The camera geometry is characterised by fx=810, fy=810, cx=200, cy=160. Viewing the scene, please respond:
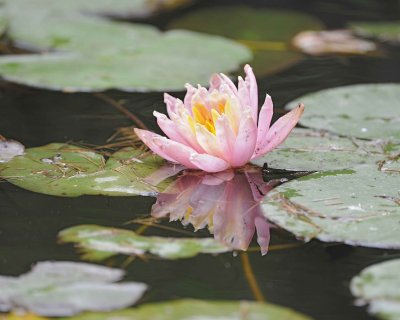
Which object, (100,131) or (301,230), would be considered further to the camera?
(100,131)

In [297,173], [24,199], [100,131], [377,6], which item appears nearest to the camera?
[24,199]

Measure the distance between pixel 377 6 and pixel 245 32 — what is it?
96 cm

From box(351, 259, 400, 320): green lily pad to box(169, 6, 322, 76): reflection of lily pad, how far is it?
1.66 m

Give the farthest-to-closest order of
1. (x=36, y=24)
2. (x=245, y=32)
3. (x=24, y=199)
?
(x=245, y=32)
(x=36, y=24)
(x=24, y=199)

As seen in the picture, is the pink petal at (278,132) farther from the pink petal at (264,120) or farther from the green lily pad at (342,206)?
the green lily pad at (342,206)

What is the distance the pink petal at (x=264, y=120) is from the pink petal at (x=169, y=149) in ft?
0.59

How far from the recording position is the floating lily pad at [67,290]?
1423mm

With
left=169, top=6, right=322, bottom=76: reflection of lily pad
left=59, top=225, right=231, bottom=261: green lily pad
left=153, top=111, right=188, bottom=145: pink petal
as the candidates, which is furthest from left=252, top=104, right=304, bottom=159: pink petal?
left=169, top=6, right=322, bottom=76: reflection of lily pad

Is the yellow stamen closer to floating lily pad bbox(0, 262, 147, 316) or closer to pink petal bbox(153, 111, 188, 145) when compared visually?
pink petal bbox(153, 111, 188, 145)

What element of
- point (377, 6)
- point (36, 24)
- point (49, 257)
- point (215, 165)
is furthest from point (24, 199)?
point (377, 6)

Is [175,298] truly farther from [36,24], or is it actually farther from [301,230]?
[36,24]

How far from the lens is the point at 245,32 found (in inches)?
143

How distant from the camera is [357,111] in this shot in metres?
2.46

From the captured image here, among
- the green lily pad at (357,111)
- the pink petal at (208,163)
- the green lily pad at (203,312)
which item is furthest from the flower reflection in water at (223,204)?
the green lily pad at (357,111)
